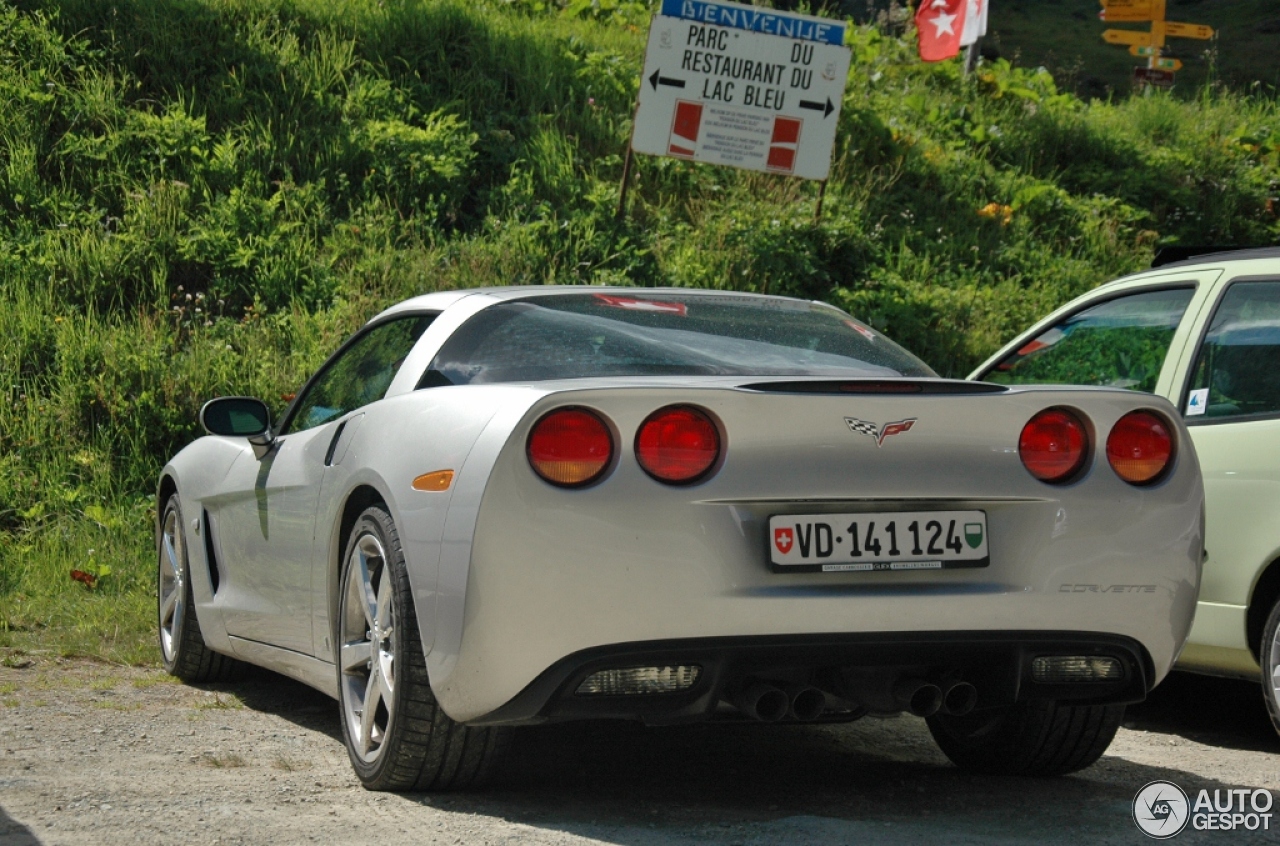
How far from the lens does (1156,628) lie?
12.0 ft

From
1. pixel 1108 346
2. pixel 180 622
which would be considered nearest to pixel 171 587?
pixel 180 622

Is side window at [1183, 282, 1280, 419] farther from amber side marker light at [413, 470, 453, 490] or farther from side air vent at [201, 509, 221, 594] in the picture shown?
side air vent at [201, 509, 221, 594]

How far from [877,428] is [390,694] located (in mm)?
1331

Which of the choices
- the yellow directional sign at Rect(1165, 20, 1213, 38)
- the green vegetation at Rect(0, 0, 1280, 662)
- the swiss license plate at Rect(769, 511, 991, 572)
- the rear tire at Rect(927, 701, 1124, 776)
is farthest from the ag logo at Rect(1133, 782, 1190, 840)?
the yellow directional sign at Rect(1165, 20, 1213, 38)

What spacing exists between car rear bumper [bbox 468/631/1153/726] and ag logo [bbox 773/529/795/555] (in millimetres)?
195

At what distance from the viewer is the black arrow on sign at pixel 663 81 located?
38.9ft

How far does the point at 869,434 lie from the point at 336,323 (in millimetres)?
7295

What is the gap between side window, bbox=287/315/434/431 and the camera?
440cm

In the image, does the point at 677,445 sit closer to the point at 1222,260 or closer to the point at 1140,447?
the point at 1140,447

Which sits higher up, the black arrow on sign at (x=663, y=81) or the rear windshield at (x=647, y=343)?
the black arrow on sign at (x=663, y=81)

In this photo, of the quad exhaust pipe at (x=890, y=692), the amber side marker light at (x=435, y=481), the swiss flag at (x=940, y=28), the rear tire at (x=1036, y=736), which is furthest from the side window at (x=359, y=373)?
the swiss flag at (x=940, y=28)

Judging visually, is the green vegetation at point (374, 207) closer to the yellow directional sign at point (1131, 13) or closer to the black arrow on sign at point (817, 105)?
the black arrow on sign at point (817, 105)

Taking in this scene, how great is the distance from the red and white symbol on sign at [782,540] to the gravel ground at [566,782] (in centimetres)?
62

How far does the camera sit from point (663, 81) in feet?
39.1
